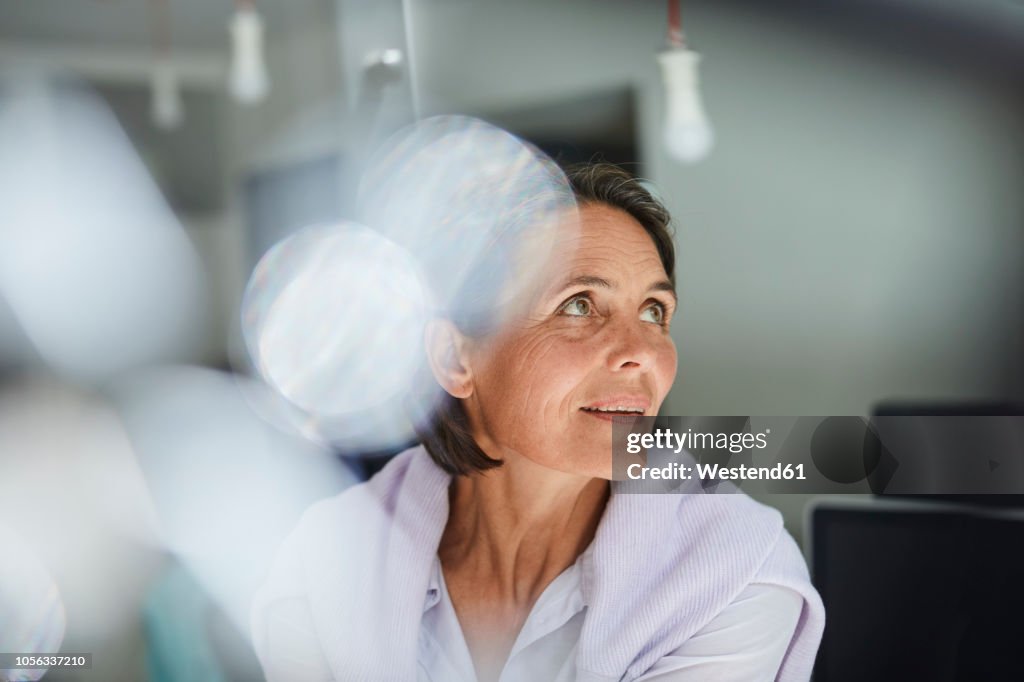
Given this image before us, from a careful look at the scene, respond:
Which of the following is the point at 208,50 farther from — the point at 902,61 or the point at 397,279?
the point at 902,61

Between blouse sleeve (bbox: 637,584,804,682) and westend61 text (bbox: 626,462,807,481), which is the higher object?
westend61 text (bbox: 626,462,807,481)

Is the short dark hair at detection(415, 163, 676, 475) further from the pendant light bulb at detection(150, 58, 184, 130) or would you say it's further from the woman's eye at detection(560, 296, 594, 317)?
the pendant light bulb at detection(150, 58, 184, 130)

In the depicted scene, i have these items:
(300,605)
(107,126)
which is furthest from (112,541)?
(107,126)

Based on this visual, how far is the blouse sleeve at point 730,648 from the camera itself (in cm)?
100

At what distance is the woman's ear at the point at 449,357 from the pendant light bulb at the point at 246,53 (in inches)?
18.5

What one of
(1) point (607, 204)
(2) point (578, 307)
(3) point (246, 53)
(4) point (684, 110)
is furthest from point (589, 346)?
(3) point (246, 53)

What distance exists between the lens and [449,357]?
1100 mm

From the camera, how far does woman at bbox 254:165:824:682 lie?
100cm

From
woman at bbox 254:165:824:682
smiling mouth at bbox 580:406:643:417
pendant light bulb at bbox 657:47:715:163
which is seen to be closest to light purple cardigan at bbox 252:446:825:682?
woman at bbox 254:165:824:682

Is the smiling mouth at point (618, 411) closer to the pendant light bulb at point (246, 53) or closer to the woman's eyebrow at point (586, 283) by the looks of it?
the woman's eyebrow at point (586, 283)

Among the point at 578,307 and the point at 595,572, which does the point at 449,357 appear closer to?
the point at 578,307

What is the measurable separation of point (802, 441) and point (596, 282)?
0.33 metres

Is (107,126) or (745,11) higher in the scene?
(745,11)

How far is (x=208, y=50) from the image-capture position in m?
1.26
